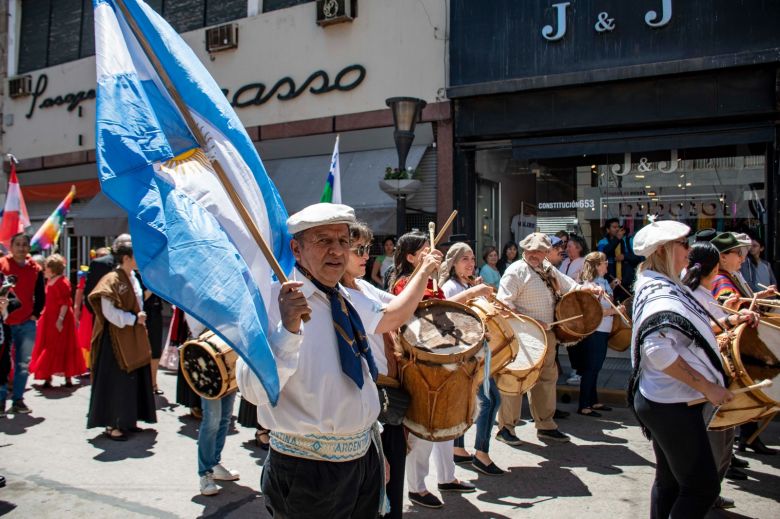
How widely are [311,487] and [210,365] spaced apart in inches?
75.1

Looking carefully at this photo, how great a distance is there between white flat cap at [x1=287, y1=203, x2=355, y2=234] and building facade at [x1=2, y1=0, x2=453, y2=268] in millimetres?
9855

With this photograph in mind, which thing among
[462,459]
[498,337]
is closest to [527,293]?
[498,337]

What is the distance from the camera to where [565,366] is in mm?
10609

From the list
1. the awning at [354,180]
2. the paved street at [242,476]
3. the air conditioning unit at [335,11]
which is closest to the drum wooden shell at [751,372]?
the paved street at [242,476]

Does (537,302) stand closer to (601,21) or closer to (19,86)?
(601,21)

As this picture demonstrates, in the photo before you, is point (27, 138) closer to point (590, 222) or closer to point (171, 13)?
point (171, 13)

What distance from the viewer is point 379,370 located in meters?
3.94

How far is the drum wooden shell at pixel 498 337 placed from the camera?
5238 millimetres

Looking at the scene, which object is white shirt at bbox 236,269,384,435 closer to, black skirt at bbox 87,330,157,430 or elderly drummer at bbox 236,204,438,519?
elderly drummer at bbox 236,204,438,519

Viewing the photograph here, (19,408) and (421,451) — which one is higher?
(421,451)

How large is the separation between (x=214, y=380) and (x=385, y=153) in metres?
10.1

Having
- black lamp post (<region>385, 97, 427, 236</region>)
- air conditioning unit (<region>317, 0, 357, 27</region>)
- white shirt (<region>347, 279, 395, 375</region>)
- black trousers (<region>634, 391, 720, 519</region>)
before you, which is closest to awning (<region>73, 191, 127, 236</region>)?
air conditioning unit (<region>317, 0, 357, 27</region>)

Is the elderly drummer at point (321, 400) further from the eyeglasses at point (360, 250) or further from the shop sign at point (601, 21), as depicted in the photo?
the shop sign at point (601, 21)

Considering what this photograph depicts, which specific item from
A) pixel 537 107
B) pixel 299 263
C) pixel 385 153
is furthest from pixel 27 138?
pixel 299 263
